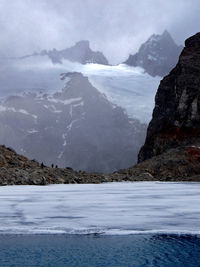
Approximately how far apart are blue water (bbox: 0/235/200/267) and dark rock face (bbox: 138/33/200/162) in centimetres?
6217

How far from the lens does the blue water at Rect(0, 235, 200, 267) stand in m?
12.1

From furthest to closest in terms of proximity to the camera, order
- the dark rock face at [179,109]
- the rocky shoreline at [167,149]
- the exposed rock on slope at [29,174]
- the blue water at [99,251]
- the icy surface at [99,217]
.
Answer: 1. the dark rock face at [179,109]
2. the rocky shoreline at [167,149]
3. the exposed rock on slope at [29,174]
4. the icy surface at [99,217]
5. the blue water at [99,251]

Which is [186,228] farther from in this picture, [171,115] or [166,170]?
[171,115]

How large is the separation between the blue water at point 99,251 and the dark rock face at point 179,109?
62171 mm

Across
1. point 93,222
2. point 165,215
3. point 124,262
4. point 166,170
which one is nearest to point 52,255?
point 124,262

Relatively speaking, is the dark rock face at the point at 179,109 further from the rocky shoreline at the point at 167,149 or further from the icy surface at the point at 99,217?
the icy surface at the point at 99,217

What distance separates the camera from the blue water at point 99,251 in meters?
12.1

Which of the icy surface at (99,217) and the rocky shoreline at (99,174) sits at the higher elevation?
the rocky shoreline at (99,174)

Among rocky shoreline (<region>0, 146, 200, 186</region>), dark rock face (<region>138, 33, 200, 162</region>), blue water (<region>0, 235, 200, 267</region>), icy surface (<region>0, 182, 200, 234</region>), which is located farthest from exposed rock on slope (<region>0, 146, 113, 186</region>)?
→ dark rock face (<region>138, 33, 200, 162</region>)

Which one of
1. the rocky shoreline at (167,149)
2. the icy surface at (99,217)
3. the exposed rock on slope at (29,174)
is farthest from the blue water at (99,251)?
the rocky shoreline at (167,149)

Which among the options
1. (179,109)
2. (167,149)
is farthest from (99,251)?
(179,109)

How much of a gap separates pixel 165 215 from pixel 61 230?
5305 millimetres

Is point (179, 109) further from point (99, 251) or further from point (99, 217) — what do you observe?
point (99, 251)

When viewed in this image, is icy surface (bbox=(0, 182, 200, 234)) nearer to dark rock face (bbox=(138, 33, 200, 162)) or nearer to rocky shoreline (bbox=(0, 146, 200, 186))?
rocky shoreline (bbox=(0, 146, 200, 186))
